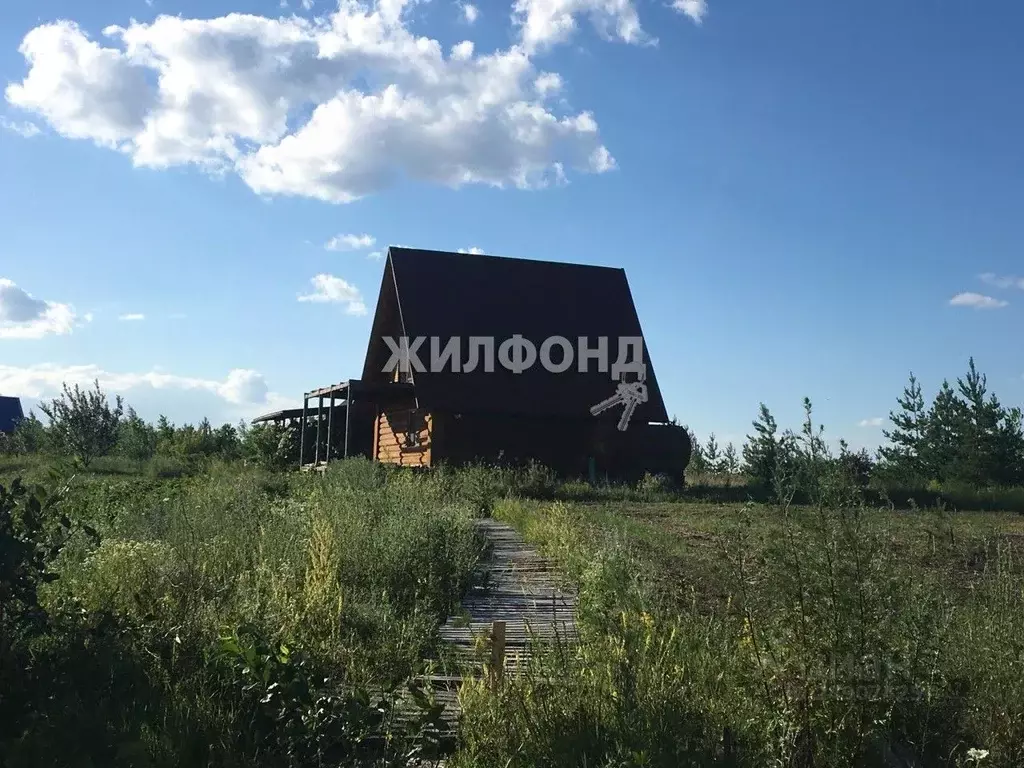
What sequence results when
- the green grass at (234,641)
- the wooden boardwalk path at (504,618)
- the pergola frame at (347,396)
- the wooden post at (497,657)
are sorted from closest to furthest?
the green grass at (234,641), the wooden post at (497,657), the wooden boardwalk path at (504,618), the pergola frame at (347,396)

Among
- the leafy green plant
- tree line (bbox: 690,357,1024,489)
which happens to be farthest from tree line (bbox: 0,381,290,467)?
tree line (bbox: 690,357,1024,489)

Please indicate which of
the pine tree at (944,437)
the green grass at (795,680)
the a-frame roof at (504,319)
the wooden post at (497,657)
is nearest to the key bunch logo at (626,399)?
the a-frame roof at (504,319)

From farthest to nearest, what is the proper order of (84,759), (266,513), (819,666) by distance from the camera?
(266,513) → (819,666) → (84,759)

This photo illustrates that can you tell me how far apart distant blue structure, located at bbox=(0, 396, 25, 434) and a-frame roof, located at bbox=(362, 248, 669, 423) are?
151ft

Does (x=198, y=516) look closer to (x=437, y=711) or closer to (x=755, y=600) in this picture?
(x=437, y=711)

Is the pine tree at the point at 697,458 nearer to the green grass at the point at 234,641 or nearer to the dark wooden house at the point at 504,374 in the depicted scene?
the dark wooden house at the point at 504,374

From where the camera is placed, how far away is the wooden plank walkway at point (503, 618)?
5184 millimetres

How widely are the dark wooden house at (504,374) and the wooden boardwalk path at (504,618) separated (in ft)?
42.1

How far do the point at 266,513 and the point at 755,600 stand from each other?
7.08 meters

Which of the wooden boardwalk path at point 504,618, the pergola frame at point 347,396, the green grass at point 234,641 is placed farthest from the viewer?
the pergola frame at point 347,396

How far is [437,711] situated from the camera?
4.30m

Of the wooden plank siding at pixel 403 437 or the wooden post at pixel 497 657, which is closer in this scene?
the wooden post at pixel 497 657

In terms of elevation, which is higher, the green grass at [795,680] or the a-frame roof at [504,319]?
the a-frame roof at [504,319]

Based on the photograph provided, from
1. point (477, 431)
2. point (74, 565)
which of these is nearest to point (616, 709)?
point (74, 565)
